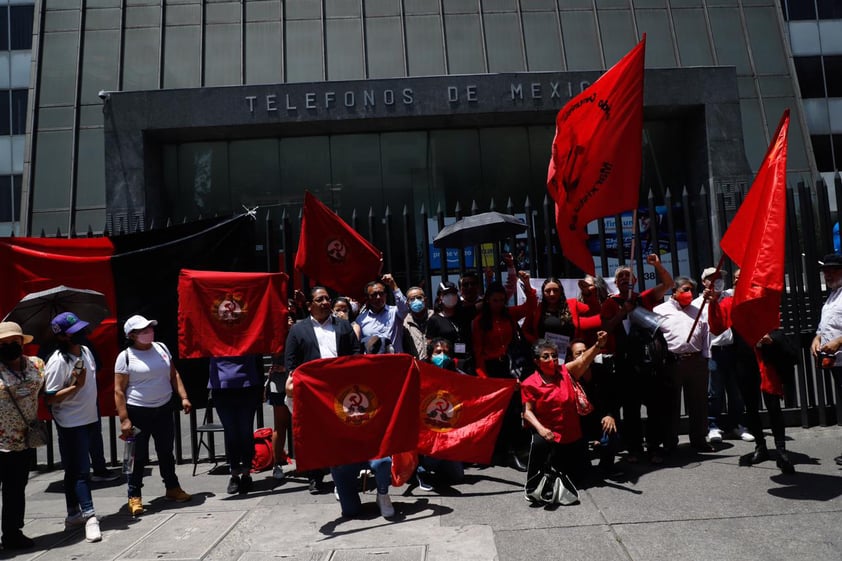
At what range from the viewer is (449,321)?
7438 mm

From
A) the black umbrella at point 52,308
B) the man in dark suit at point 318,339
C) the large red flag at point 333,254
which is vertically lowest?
the man in dark suit at point 318,339

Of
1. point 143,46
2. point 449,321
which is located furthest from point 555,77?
point 449,321

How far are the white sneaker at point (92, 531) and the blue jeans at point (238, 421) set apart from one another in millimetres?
1436

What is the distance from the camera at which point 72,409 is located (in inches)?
247

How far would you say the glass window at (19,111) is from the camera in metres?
26.9

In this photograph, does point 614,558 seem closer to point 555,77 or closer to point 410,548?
point 410,548

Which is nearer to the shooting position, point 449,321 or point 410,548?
point 410,548

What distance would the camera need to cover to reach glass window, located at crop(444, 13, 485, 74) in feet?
69.3

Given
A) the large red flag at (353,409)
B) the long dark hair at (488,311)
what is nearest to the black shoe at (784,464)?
the long dark hair at (488,311)

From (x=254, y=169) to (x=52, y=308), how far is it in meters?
13.7

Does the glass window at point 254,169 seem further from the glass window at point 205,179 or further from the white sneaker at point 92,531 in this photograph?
the white sneaker at point 92,531

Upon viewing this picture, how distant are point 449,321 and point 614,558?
308cm

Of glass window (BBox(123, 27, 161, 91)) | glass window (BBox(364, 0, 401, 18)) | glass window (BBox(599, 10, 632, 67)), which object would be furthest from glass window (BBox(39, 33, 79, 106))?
glass window (BBox(599, 10, 632, 67))

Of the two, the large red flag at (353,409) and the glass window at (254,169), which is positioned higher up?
the glass window at (254,169)
